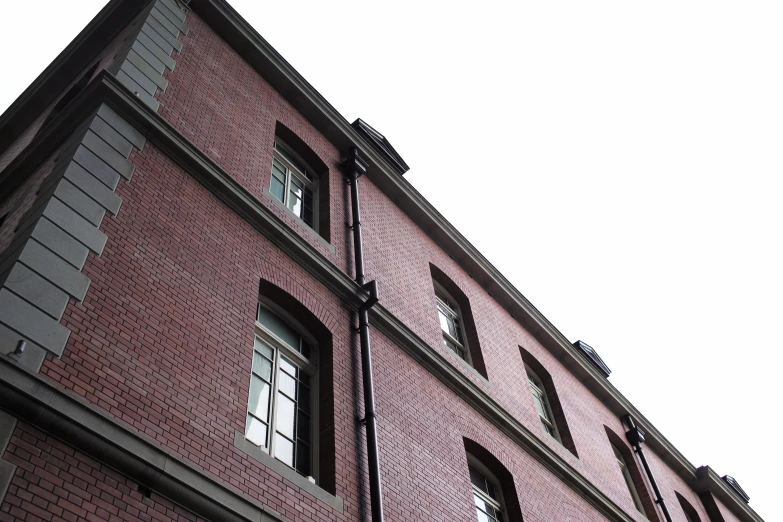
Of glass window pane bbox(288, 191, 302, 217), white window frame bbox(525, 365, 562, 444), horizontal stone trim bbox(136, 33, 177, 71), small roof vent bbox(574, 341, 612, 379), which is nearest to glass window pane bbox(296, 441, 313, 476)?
glass window pane bbox(288, 191, 302, 217)

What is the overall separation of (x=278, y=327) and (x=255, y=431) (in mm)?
2020

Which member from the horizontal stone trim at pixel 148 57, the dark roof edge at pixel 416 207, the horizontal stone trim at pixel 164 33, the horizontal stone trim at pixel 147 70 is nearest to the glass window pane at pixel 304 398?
the horizontal stone trim at pixel 147 70

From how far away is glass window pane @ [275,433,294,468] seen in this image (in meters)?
8.35

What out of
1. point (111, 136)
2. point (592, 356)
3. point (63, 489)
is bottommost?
point (63, 489)

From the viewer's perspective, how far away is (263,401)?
8.60m

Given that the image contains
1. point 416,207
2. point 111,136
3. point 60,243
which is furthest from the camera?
point 416,207

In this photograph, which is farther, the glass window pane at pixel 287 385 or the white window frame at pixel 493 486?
the white window frame at pixel 493 486

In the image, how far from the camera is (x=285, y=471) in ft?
25.7

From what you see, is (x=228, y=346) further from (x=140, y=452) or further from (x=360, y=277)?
(x=360, y=277)

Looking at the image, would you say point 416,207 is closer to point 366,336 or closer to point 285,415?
point 366,336

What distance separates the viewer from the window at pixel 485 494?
11.3 metres

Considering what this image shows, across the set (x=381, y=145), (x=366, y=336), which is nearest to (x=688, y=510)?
(x=381, y=145)

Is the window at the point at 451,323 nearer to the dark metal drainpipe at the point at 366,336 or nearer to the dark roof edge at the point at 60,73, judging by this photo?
the dark metal drainpipe at the point at 366,336

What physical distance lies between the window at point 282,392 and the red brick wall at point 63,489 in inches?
78.4
